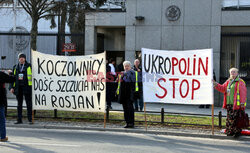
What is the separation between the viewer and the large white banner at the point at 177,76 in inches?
383

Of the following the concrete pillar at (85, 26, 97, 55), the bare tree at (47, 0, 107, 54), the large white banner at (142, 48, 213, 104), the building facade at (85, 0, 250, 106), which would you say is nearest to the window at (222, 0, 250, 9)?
the building facade at (85, 0, 250, 106)

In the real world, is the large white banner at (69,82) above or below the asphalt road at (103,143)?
above

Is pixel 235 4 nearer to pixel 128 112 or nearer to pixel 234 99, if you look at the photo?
pixel 234 99

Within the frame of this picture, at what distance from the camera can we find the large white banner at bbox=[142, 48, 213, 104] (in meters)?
9.72

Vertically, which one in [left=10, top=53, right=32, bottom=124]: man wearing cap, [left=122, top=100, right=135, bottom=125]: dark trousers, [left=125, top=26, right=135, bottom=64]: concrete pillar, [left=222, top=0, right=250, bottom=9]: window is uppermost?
[left=222, top=0, right=250, bottom=9]: window

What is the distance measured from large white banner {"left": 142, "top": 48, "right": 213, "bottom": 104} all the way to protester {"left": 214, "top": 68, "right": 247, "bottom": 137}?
61 centimetres

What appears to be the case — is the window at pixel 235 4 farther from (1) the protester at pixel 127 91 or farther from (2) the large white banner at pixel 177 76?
(1) the protester at pixel 127 91

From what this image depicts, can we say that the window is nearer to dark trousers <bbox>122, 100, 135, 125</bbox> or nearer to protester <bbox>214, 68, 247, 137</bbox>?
protester <bbox>214, 68, 247, 137</bbox>

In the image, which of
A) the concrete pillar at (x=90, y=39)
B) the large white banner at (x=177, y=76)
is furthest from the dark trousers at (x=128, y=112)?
the concrete pillar at (x=90, y=39)

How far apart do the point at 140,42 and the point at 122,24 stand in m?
1.35

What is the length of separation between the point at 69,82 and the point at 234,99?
4885 millimetres

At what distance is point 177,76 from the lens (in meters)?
9.96

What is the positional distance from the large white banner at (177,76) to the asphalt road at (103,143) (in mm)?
1206

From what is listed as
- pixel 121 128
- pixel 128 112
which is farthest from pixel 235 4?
pixel 121 128
